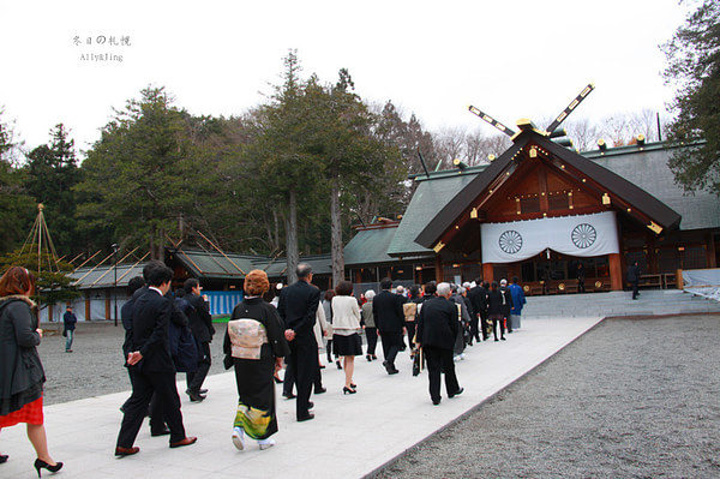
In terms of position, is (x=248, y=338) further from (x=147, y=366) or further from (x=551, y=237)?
(x=551, y=237)

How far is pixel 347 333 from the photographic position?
312 inches

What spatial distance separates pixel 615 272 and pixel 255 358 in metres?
21.2

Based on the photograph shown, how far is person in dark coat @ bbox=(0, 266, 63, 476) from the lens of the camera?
4.18m

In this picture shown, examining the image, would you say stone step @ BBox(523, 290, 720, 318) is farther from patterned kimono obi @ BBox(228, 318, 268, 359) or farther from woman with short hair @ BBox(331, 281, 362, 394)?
patterned kimono obi @ BBox(228, 318, 268, 359)

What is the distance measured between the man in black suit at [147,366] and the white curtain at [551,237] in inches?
859

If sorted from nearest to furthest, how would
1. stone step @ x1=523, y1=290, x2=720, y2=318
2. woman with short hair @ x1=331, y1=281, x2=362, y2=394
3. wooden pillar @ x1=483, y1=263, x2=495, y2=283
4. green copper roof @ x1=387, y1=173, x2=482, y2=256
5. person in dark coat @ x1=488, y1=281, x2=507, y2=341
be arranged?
woman with short hair @ x1=331, y1=281, x2=362, y2=394, person in dark coat @ x1=488, y1=281, x2=507, y2=341, stone step @ x1=523, y1=290, x2=720, y2=318, wooden pillar @ x1=483, y1=263, x2=495, y2=283, green copper roof @ x1=387, y1=173, x2=482, y2=256

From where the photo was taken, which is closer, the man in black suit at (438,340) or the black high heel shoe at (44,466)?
the black high heel shoe at (44,466)

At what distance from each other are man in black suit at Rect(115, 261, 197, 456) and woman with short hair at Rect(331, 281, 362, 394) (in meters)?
3.10

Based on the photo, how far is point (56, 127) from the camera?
4231cm

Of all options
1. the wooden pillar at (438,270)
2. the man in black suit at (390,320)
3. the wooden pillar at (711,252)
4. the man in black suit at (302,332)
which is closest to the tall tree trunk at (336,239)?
the wooden pillar at (438,270)

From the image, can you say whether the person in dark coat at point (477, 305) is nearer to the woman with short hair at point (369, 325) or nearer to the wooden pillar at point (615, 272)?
the woman with short hair at point (369, 325)

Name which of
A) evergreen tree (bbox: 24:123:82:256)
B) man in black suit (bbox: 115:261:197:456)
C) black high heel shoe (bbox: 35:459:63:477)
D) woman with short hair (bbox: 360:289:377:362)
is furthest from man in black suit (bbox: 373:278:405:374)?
evergreen tree (bbox: 24:123:82:256)

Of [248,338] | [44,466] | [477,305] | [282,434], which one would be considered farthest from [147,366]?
[477,305]

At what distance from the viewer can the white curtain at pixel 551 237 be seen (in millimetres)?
23266
